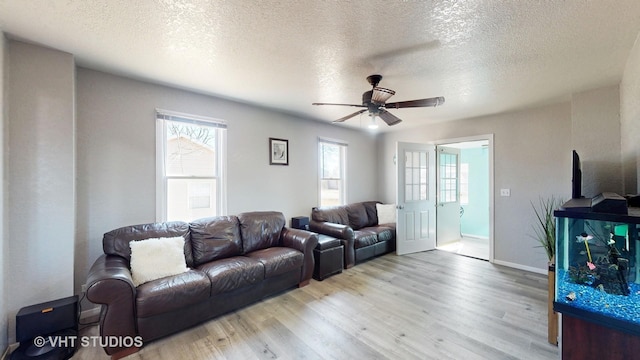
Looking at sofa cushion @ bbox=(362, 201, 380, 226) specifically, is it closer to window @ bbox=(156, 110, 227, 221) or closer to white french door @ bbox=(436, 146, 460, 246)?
white french door @ bbox=(436, 146, 460, 246)

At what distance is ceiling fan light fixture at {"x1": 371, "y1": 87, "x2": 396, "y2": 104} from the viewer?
2316mm

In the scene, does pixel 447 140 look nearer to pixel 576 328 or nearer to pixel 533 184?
pixel 533 184

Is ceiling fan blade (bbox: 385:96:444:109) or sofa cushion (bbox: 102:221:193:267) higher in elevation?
ceiling fan blade (bbox: 385:96:444:109)

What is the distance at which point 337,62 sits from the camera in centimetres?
238

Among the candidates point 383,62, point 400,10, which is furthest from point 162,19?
point 383,62

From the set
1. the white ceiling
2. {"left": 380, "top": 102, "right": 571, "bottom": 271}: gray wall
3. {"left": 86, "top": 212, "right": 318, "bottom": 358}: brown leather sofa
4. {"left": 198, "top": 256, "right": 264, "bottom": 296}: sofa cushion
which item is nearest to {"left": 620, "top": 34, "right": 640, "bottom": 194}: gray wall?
the white ceiling

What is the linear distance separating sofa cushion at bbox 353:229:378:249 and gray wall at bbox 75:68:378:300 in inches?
56.4

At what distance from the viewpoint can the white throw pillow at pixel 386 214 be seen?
5191 mm

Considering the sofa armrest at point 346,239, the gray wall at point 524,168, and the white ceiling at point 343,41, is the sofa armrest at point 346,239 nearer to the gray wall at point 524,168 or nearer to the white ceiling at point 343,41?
the white ceiling at point 343,41

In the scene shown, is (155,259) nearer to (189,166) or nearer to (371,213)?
(189,166)

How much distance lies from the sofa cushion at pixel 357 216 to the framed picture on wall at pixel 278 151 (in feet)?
5.48

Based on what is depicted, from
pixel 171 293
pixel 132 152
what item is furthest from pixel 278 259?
pixel 132 152

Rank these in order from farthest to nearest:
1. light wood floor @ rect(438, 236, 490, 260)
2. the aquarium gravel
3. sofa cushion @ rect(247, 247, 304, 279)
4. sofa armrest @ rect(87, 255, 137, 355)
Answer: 1. light wood floor @ rect(438, 236, 490, 260)
2. sofa cushion @ rect(247, 247, 304, 279)
3. sofa armrest @ rect(87, 255, 137, 355)
4. the aquarium gravel

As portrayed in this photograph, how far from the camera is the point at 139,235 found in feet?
8.51
